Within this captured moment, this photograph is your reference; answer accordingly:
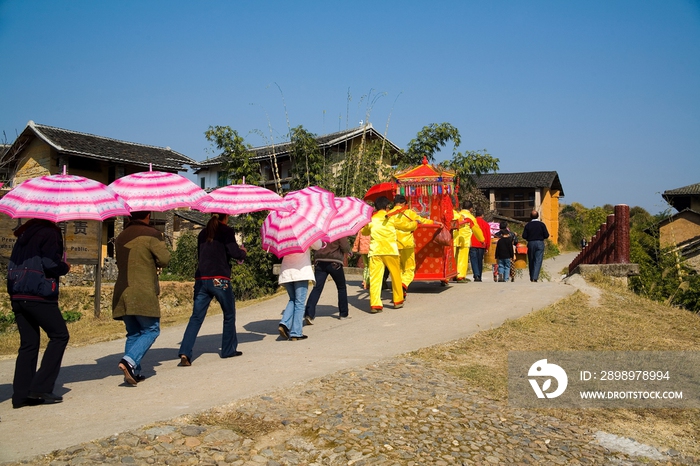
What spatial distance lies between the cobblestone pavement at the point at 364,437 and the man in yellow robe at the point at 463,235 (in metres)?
7.36

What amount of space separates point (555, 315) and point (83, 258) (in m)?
9.53

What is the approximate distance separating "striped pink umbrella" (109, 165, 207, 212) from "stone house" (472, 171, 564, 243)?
143ft

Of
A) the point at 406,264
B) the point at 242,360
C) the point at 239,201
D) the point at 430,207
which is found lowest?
the point at 242,360

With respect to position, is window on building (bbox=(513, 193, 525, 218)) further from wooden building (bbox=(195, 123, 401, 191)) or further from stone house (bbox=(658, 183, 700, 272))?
wooden building (bbox=(195, 123, 401, 191))

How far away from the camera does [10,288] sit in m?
5.54

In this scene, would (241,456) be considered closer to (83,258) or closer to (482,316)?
(482,316)

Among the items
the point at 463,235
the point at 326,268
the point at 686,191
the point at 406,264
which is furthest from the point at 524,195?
the point at 326,268

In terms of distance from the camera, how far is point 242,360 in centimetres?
719

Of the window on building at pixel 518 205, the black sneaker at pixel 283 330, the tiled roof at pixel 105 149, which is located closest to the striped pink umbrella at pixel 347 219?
the black sneaker at pixel 283 330

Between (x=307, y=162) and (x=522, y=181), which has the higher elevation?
(x=522, y=181)

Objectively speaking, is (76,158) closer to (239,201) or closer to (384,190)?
(384,190)

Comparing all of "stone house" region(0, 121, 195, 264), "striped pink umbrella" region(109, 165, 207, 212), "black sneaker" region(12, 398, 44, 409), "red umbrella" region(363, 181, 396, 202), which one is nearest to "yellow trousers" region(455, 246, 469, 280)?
"red umbrella" region(363, 181, 396, 202)

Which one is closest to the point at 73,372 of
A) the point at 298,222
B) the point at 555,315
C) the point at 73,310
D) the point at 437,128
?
the point at 298,222

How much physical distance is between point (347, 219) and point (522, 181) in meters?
42.9
